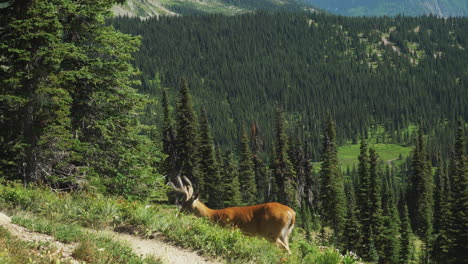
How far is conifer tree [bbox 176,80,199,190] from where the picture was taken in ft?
155

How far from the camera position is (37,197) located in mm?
9969

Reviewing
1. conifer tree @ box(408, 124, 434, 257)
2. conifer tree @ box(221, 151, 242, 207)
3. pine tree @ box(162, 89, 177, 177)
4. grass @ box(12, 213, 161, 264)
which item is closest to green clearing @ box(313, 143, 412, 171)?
conifer tree @ box(408, 124, 434, 257)

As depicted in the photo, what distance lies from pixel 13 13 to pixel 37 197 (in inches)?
299

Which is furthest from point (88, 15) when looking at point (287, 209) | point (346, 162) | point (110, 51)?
point (346, 162)

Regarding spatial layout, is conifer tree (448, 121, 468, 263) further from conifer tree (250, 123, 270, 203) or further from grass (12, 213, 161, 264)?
grass (12, 213, 161, 264)

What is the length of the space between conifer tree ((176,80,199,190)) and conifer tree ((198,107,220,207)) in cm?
321

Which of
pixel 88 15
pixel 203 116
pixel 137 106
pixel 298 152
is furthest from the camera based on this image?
pixel 298 152

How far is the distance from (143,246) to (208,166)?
156 feet

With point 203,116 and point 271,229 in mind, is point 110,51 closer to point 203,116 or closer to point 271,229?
point 271,229

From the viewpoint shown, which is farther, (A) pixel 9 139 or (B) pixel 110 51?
(B) pixel 110 51

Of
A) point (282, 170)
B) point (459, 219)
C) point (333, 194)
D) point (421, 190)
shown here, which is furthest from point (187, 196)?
point (421, 190)

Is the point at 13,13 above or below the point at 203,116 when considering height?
above

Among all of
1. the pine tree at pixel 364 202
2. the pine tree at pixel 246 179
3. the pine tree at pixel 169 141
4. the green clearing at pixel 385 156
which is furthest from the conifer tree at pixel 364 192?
the green clearing at pixel 385 156

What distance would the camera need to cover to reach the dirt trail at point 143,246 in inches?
291
